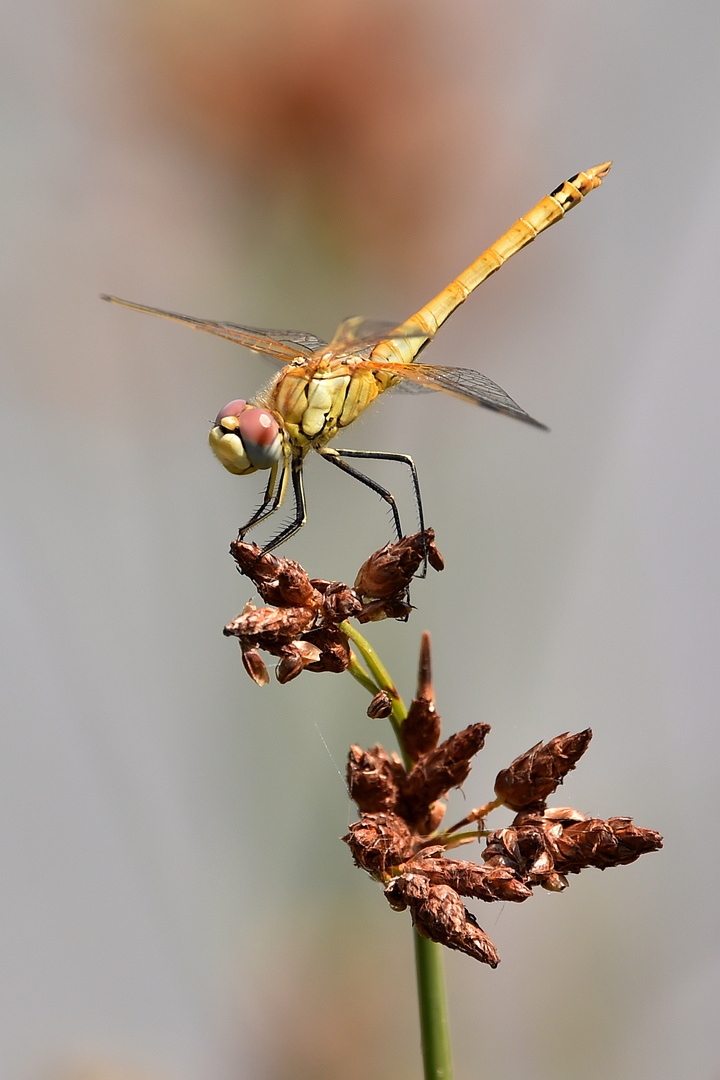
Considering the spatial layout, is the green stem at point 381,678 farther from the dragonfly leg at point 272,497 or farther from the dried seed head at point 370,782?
the dragonfly leg at point 272,497

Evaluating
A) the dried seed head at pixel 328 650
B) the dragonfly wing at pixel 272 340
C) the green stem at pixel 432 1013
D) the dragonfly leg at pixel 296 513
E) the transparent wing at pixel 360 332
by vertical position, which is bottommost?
the green stem at pixel 432 1013

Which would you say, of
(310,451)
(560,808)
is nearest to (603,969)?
(310,451)

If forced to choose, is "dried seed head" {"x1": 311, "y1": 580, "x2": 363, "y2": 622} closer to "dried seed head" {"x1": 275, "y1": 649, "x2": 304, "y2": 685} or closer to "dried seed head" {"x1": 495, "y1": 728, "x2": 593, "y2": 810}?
"dried seed head" {"x1": 275, "y1": 649, "x2": 304, "y2": 685}

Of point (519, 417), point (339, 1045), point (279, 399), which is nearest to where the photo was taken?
point (519, 417)

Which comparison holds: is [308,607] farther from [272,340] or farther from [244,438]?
[272,340]

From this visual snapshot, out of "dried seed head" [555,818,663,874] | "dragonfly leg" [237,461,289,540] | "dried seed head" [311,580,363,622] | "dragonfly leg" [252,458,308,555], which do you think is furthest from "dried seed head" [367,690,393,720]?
"dragonfly leg" [237,461,289,540]

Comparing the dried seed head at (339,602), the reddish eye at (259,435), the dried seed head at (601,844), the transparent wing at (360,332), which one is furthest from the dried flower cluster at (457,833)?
the transparent wing at (360,332)

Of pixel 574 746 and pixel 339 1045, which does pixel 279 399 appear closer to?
pixel 574 746

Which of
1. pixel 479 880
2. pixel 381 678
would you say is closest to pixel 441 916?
pixel 479 880
